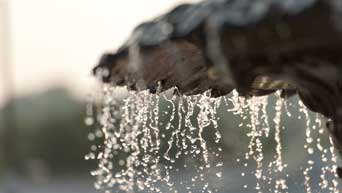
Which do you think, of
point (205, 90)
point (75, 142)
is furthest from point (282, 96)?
point (75, 142)

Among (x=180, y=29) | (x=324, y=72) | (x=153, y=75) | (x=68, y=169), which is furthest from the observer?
(x=68, y=169)

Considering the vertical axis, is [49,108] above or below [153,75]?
above

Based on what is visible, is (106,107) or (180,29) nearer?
(180,29)

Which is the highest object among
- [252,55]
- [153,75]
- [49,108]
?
[49,108]

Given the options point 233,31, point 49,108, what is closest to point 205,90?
point 233,31

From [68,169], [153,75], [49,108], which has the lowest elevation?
[153,75]

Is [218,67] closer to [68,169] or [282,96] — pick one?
[282,96]

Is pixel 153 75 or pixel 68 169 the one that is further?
pixel 68 169

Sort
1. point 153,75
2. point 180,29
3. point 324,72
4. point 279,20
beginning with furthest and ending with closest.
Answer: point 153,75 → point 324,72 → point 180,29 → point 279,20

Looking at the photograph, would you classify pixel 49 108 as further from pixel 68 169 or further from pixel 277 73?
pixel 277 73
